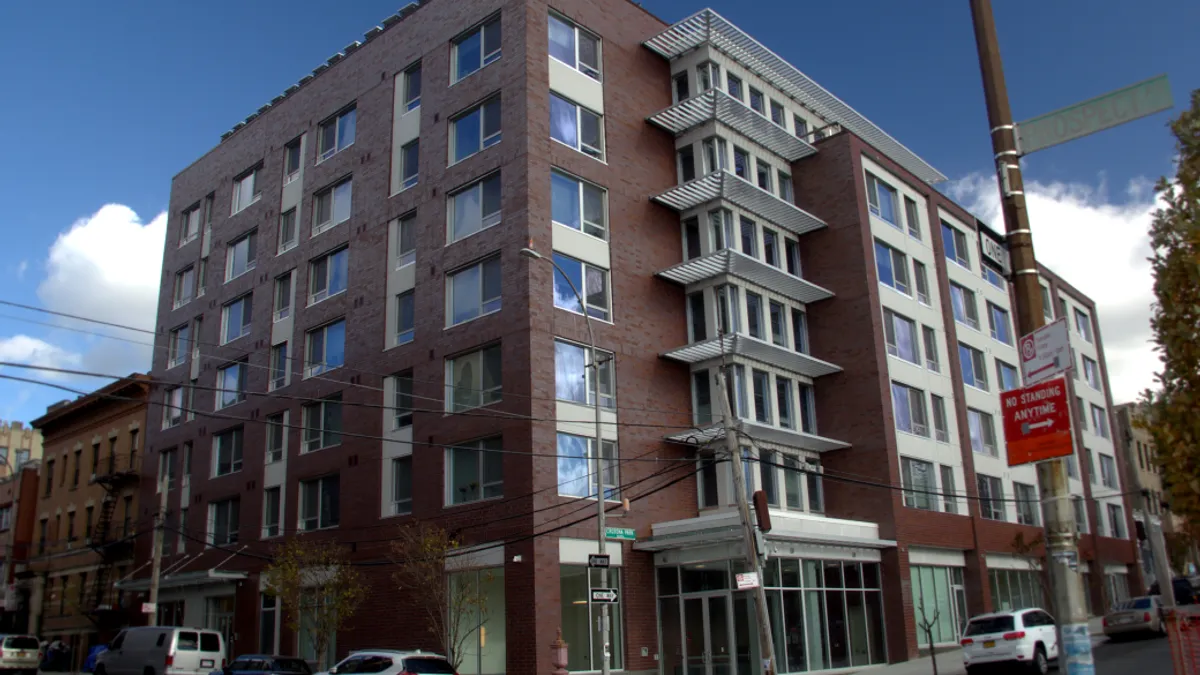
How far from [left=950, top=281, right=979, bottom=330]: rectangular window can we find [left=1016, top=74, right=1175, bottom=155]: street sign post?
3871 cm

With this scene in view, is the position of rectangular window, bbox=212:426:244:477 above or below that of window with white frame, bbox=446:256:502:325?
below

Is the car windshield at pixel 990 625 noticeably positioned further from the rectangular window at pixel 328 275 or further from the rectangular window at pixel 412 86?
the rectangular window at pixel 412 86

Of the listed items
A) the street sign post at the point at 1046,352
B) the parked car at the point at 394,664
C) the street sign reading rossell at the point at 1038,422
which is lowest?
the parked car at the point at 394,664

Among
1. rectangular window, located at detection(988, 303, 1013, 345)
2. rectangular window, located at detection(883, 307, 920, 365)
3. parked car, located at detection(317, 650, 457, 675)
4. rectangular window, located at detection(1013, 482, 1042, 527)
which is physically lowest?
parked car, located at detection(317, 650, 457, 675)

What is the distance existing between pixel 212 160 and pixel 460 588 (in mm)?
30923

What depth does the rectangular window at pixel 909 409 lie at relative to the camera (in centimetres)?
3822

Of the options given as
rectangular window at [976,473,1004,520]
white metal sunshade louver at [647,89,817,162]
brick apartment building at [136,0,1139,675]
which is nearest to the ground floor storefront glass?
brick apartment building at [136,0,1139,675]

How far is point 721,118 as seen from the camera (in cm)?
3694

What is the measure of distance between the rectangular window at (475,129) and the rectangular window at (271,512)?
53.4ft

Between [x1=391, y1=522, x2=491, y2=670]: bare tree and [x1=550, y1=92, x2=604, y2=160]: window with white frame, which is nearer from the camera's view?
[x1=391, y1=522, x2=491, y2=670]: bare tree

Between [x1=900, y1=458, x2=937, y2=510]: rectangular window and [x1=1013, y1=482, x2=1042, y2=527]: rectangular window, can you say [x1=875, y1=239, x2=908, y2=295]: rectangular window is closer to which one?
[x1=900, y1=458, x2=937, y2=510]: rectangular window

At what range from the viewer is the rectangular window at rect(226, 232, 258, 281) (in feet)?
150

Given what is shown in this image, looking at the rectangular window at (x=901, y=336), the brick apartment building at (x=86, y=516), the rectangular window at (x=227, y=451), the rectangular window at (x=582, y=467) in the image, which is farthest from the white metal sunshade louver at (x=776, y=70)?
the brick apartment building at (x=86, y=516)

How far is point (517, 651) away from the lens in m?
28.0
